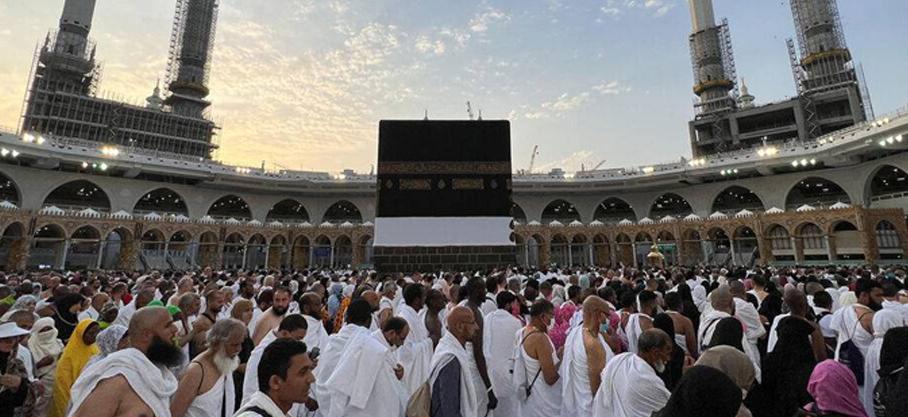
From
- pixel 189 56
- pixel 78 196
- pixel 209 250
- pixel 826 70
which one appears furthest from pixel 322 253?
pixel 826 70

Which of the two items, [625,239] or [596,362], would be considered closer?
[596,362]

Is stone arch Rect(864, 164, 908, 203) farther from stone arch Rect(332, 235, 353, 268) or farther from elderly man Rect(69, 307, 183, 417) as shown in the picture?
elderly man Rect(69, 307, 183, 417)

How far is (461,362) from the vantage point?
2637mm

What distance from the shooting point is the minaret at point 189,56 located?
47.4m

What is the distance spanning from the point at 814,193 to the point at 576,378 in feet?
129

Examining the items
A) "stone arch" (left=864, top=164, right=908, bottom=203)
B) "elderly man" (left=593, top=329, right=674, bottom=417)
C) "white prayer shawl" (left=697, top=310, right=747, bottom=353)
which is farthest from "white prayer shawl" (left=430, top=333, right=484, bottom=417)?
"stone arch" (left=864, top=164, right=908, bottom=203)

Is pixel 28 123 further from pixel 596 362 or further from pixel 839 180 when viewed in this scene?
pixel 839 180

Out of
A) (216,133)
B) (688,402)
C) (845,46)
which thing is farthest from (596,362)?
(216,133)

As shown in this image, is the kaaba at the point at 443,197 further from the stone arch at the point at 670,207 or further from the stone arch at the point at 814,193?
the stone arch at the point at 814,193

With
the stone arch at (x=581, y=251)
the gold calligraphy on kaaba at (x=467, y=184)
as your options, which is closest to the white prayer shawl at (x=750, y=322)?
the gold calligraphy on kaaba at (x=467, y=184)

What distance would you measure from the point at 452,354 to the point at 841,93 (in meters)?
51.3

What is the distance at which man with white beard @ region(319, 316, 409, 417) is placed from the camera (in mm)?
2545

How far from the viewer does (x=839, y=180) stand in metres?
27.3

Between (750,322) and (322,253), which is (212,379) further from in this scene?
(322,253)
